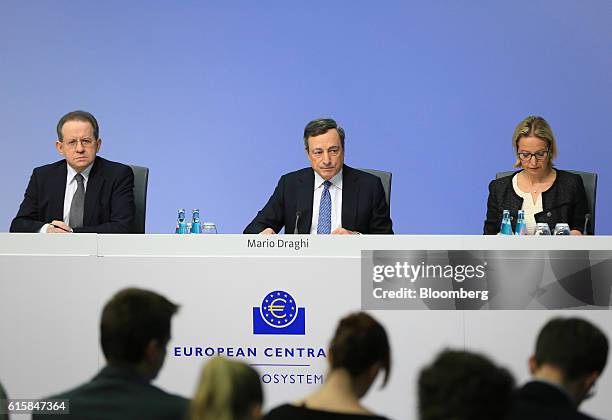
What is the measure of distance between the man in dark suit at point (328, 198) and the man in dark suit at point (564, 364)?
2.96 m

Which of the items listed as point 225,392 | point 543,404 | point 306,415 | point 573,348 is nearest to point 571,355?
point 573,348

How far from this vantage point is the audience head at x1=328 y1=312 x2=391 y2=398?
269 cm

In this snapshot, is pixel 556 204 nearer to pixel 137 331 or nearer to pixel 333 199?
pixel 333 199

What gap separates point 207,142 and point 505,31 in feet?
7.42

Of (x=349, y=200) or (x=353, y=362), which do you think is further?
(x=349, y=200)

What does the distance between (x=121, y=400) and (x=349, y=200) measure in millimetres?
3179

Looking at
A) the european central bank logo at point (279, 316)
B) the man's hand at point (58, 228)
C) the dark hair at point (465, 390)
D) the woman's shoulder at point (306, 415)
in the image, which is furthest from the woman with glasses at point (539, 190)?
the dark hair at point (465, 390)

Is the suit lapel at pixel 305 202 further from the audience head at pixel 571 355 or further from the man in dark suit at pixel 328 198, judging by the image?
the audience head at pixel 571 355

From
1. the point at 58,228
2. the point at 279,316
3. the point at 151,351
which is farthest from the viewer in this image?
the point at 58,228

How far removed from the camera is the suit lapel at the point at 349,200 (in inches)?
220

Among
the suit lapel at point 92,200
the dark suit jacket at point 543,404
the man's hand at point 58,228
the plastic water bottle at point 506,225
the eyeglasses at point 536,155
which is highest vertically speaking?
the eyeglasses at point 536,155

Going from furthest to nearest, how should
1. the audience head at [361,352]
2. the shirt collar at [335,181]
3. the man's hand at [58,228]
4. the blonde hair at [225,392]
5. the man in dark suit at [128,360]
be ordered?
the shirt collar at [335,181] < the man's hand at [58,228] < the audience head at [361,352] < the man in dark suit at [128,360] < the blonde hair at [225,392]

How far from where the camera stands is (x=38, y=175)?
5.61 meters

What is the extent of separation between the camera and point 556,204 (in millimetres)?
5543
